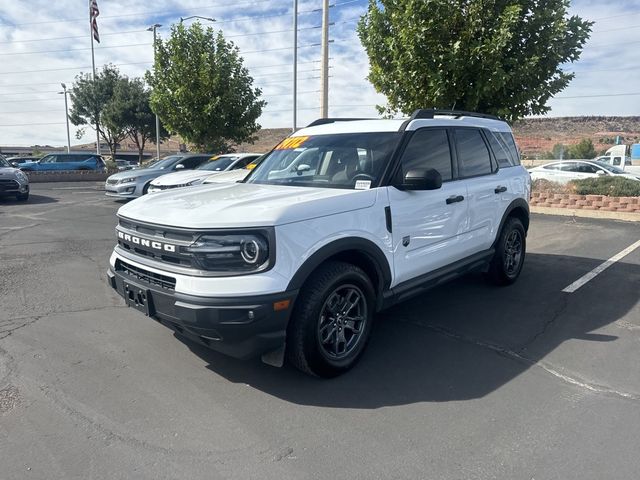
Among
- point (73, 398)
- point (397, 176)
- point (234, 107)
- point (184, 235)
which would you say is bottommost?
point (73, 398)

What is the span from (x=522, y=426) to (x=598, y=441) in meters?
0.41

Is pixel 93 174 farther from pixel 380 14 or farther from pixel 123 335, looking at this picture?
pixel 123 335

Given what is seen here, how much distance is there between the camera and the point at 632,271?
675 centimetres

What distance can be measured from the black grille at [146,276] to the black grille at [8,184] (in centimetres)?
1306

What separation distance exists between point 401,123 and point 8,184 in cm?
1420

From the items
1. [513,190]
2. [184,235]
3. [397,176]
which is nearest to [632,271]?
[513,190]

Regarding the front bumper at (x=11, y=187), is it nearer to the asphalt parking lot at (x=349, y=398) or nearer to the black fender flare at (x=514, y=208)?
the asphalt parking lot at (x=349, y=398)

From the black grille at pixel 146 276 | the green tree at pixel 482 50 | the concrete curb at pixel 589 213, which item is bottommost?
the concrete curb at pixel 589 213

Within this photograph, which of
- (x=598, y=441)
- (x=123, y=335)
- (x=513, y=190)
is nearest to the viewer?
(x=598, y=441)

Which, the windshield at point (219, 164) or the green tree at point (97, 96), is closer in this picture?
the windshield at point (219, 164)

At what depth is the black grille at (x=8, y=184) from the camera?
14227 millimetres

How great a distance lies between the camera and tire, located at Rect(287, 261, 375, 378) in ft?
10.8

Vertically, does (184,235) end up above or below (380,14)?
below

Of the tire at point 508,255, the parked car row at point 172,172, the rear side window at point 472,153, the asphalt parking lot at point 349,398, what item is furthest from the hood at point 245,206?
the parked car row at point 172,172
